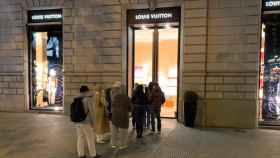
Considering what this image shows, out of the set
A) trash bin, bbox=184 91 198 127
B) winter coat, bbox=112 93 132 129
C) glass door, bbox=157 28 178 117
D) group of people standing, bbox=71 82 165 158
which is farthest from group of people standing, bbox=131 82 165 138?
glass door, bbox=157 28 178 117

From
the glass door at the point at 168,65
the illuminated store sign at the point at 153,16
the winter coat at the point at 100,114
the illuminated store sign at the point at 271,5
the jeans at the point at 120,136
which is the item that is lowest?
the jeans at the point at 120,136

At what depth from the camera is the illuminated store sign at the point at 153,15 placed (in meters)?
10.4

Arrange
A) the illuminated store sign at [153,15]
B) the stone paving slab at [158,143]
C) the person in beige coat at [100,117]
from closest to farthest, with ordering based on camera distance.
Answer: the stone paving slab at [158,143]
the person in beige coat at [100,117]
the illuminated store sign at [153,15]

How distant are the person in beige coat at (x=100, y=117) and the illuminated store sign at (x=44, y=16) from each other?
20.7 ft

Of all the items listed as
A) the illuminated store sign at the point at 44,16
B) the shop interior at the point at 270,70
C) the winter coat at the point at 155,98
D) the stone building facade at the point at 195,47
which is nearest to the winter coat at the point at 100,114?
the winter coat at the point at 155,98

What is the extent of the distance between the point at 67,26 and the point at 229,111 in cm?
787

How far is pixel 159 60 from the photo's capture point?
11.4 m

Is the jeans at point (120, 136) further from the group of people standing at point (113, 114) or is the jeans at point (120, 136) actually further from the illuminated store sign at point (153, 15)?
the illuminated store sign at point (153, 15)

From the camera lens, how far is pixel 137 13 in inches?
424

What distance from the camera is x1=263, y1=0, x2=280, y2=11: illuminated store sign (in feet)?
30.3

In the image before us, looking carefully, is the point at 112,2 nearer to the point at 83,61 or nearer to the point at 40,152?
the point at 83,61

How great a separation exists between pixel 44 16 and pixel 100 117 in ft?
24.0

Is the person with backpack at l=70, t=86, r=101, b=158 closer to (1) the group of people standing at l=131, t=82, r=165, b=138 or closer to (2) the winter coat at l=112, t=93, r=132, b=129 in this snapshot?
(2) the winter coat at l=112, t=93, r=132, b=129

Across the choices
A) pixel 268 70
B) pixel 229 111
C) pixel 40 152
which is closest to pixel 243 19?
pixel 268 70
